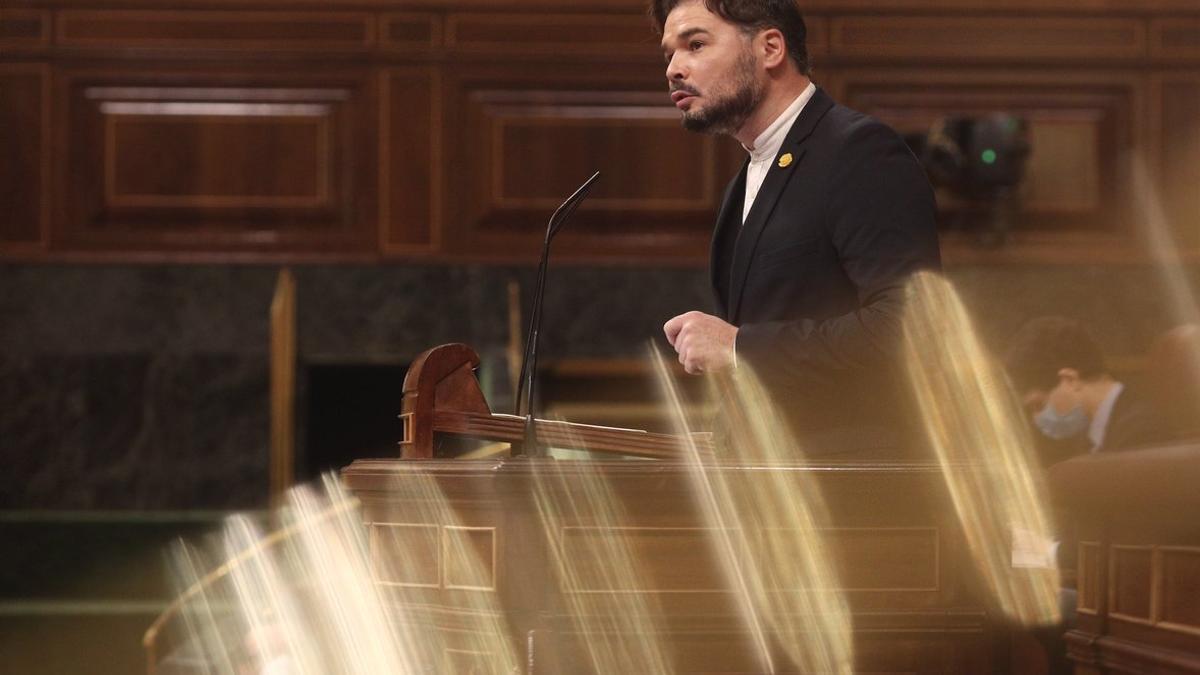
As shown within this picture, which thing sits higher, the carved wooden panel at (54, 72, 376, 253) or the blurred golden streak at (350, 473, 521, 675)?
the carved wooden panel at (54, 72, 376, 253)

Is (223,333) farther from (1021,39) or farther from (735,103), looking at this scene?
(735,103)

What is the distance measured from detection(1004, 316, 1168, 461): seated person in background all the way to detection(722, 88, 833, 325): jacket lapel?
6.34ft

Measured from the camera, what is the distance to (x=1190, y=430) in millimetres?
2641

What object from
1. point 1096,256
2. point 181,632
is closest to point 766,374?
point 181,632

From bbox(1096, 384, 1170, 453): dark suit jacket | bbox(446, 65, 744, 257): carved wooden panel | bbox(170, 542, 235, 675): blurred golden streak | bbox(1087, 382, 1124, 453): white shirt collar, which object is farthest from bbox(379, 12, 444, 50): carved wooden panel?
bbox(1096, 384, 1170, 453): dark suit jacket

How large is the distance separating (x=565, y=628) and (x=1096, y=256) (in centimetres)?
400

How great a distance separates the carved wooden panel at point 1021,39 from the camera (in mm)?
5191

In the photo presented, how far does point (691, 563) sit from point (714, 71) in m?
0.73

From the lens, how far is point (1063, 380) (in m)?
3.76

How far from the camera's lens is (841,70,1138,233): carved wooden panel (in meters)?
5.20

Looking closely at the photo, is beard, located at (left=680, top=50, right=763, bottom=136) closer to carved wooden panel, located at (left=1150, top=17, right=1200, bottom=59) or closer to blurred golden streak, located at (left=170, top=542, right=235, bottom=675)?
blurred golden streak, located at (left=170, top=542, right=235, bottom=675)

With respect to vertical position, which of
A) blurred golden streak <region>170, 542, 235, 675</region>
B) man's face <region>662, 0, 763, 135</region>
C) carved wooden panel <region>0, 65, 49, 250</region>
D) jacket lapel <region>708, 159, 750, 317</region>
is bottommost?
blurred golden streak <region>170, 542, 235, 675</region>

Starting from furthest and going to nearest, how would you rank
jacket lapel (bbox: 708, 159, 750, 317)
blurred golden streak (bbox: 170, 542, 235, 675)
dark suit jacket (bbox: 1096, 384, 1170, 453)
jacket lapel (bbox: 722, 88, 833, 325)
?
blurred golden streak (bbox: 170, 542, 235, 675) < dark suit jacket (bbox: 1096, 384, 1170, 453) < jacket lapel (bbox: 708, 159, 750, 317) < jacket lapel (bbox: 722, 88, 833, 325)

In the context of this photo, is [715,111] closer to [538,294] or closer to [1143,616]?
[538,294]
